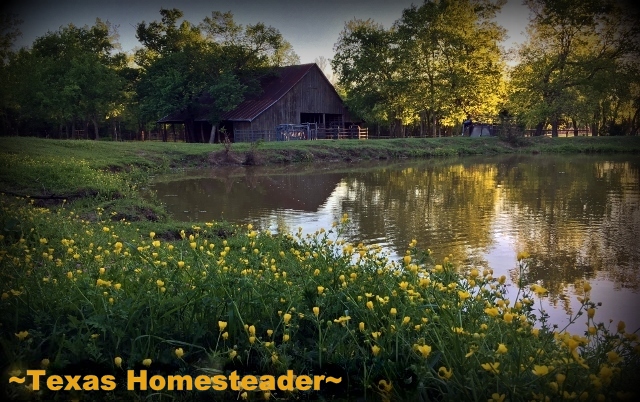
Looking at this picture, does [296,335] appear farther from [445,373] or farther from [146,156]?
[146,156]

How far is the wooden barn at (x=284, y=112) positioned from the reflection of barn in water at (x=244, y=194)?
16.5 meters

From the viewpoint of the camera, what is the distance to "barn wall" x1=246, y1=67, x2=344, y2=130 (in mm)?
39094

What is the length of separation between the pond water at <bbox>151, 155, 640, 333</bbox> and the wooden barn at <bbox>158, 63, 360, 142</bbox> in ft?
51.0

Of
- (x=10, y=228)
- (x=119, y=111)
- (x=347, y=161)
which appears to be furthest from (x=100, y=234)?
(x=119, y=111)

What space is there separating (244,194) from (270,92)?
25740 mm

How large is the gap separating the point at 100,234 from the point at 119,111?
136ft

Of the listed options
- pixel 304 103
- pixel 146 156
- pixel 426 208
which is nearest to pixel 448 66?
pixel 304 103

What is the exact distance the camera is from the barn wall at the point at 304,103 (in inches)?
1539

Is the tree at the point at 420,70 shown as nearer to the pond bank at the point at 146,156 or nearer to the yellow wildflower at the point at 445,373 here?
the pond bank at the point at 146,156

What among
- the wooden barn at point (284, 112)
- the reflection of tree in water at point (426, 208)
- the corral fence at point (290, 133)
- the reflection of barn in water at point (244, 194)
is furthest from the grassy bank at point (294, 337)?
the corral fence at point (290, 133)

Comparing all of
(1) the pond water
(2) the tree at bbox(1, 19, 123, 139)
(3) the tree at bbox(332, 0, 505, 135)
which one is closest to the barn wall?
(3) the tree at bbox(332, 0, 505, 135)

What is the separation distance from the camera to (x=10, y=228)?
253 inches

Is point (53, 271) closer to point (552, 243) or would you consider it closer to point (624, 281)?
point (624, 281)

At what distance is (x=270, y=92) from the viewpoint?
40.8 metres
